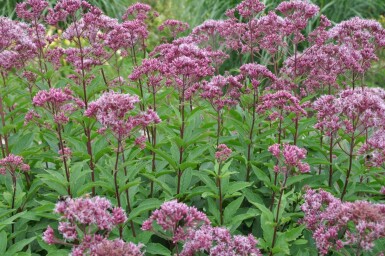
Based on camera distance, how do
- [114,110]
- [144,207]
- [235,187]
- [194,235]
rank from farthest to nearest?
[235,187] → [144,207] → [114,110] → [194,235]

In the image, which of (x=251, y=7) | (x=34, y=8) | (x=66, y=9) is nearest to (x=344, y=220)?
(x=66, y=9)

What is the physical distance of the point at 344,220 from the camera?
10.9 feet

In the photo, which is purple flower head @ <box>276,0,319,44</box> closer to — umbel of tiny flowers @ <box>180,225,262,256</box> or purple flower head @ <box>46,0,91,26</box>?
purple flower head @ <box>46,0,91,26</box>

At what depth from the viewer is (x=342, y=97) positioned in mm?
4562

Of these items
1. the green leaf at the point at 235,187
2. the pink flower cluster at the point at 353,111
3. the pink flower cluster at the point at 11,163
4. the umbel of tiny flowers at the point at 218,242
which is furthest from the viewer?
the green leaf at the point at 235,187

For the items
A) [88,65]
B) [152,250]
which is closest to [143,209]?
[152,250]

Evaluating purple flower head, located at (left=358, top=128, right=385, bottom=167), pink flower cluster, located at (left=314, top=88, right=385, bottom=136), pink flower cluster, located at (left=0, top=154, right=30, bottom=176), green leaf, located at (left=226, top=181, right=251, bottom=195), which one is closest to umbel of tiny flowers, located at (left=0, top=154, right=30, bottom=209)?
pink flower cluster, located at (left=0, top=154, right=30, bottom=176)

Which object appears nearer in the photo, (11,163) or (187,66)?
(11,163)

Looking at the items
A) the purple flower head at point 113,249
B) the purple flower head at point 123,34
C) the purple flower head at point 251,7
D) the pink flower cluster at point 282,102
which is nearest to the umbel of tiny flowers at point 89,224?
the purple flower head at point 113,249

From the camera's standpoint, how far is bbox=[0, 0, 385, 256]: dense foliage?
3.37 metres

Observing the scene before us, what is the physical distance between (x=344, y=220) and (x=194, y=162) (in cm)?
153

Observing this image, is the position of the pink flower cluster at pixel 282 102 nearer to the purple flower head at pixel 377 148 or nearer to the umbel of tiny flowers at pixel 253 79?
the umbel of tiny flowers at pixel 253 79

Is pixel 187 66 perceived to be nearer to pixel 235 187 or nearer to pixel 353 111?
pixel 235 187

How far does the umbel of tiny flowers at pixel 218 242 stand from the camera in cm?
319
